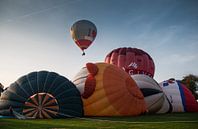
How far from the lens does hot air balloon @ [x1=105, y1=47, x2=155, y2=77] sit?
21.0m

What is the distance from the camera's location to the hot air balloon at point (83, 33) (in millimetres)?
19844

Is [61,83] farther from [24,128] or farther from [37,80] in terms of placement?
[24,128]

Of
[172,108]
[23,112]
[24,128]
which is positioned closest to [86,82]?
[23,112]

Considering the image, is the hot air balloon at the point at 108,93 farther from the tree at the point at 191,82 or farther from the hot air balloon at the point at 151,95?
the tree at the point at 191,82

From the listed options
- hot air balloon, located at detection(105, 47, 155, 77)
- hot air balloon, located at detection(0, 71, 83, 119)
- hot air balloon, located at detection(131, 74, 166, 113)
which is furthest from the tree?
hot air balloon, located at detection(0, 71, 83, 119)

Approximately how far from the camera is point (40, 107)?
10.7 metres

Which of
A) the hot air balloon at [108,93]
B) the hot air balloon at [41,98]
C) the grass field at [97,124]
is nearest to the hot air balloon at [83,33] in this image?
the hot air balloon at [108,93]

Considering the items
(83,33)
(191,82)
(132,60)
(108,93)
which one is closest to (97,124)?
(108,93)

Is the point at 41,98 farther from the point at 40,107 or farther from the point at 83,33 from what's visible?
the point at 83,33

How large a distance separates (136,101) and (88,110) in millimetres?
2353

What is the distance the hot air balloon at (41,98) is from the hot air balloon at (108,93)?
812mm

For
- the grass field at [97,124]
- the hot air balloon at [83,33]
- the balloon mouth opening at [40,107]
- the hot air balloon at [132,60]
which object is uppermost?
the hot air balloon at [83,33]

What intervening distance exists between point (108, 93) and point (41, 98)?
3.09 metres

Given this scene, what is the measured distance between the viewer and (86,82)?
41.6ft
